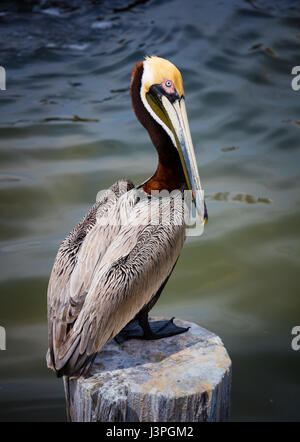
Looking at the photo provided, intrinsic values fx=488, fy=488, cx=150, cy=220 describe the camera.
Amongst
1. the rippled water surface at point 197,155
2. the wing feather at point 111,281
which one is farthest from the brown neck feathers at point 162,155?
the rippled water surface at point 197,155

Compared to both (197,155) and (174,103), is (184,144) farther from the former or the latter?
(197,155)

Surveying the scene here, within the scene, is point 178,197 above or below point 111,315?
above

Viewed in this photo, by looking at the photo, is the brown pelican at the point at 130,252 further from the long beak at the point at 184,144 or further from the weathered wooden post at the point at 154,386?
the weathered wooden post at the point at 154,386

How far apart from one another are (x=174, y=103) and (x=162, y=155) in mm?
269

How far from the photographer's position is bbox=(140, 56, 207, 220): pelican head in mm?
2396

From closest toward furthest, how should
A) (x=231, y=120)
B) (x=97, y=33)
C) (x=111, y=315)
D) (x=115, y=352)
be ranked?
(x=111, y=315) → (x=115, y=352) → (x=231, y=120) → (x=97, y=33)

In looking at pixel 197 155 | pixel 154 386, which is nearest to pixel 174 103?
pixel 154 386

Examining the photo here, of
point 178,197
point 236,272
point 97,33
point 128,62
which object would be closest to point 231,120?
point 128,62

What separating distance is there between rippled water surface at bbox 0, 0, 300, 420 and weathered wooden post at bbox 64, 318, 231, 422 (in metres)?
1.17
